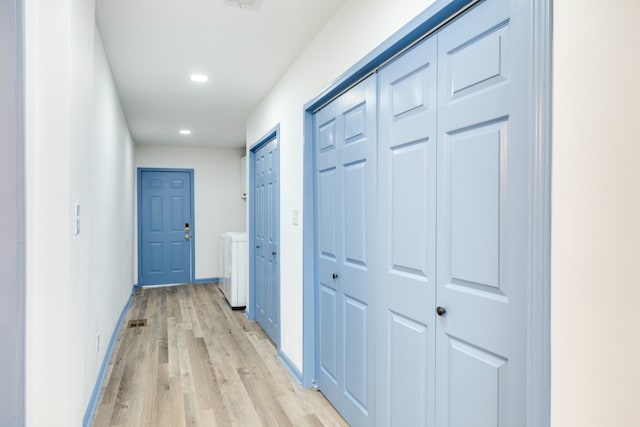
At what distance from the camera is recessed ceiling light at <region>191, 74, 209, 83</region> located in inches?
129

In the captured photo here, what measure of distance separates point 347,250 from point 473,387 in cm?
106

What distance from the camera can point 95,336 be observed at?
257 cm

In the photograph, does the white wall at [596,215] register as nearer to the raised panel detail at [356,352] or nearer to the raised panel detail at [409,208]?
the raised panel detail at [409,208]

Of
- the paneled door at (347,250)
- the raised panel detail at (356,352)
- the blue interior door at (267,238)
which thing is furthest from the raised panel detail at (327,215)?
the blue interior door at (267,238)

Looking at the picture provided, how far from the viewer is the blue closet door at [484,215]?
1104 millimetres

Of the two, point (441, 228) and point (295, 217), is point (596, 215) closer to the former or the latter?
point (441, 228)

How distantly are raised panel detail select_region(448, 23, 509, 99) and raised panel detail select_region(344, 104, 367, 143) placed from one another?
676 mm

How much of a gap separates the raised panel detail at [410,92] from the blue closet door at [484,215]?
0.10 m

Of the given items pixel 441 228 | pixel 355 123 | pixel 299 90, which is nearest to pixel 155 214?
pixel 299 90

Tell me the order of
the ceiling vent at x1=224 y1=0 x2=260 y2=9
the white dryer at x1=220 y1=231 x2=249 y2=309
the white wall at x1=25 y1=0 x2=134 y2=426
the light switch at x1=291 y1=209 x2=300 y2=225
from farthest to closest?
1. the white dryer at x1=220 y1=231 x2=249 y2=309
2. the light switch at x1=291 y1=209 x2=300 y2=225
3. the ceiling vent at x1=224 y1=0 x2=260 y2=9
4. the white wall at x1=25 y1=0 x2=134 y2=426

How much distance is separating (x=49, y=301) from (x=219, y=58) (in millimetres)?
2142

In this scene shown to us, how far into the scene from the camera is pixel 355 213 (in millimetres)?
2109

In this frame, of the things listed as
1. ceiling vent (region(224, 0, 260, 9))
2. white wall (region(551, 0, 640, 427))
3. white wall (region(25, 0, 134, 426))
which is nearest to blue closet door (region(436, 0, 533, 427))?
white wall (region(551, 0, 640, 427))

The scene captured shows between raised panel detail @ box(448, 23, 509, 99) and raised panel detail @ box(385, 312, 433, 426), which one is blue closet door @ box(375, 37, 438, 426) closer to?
raised panel detail @ box(385, 312, 433, 426)
